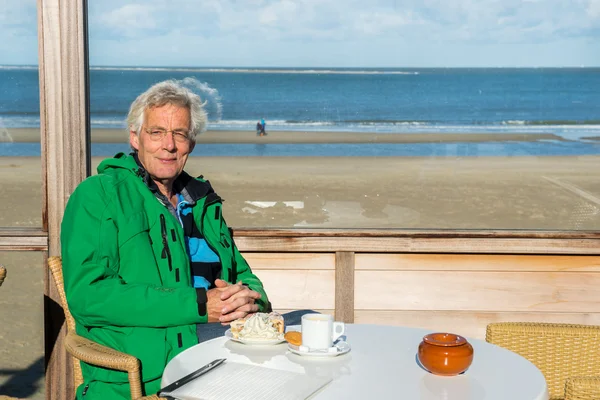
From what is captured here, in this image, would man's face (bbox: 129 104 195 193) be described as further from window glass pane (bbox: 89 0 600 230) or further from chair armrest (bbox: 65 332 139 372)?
window glass pane (bbox: 89 0 600 230)

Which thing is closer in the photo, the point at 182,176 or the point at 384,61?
the point at 182,176

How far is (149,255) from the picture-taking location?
240 cm

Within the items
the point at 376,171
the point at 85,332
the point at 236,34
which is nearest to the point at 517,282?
the point at 376,171

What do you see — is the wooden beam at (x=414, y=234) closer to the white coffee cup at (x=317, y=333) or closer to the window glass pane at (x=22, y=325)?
the window glass pane at (x=22, y=325)

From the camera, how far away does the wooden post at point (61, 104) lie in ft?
10.3

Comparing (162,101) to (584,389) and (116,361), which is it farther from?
(584,389)

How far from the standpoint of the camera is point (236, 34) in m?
3.39

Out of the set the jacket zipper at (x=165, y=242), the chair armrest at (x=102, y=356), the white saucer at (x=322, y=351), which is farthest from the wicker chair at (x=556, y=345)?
the chair armrest at (x=102, y=356)

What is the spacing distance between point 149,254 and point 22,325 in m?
1.25

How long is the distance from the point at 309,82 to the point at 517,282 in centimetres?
115

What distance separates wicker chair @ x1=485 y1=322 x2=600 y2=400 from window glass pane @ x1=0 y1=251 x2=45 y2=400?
178 cm

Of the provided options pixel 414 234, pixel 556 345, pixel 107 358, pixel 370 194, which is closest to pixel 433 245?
pixel 414 234

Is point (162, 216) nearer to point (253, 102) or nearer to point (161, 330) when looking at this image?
point (161, 330)

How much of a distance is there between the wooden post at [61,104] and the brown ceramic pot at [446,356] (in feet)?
6.00
